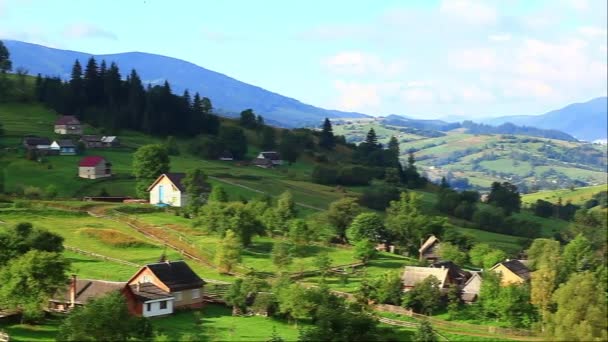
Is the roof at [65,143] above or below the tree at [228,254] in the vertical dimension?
above

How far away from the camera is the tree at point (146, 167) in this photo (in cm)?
7862

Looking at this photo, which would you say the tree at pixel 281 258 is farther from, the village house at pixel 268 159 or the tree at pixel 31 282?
the village house at pixel 268 159

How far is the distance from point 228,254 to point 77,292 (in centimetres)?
1182

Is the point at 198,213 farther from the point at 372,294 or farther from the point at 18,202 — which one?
the point at 372,294

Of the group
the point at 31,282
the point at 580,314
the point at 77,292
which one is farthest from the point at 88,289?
the point at 580,314

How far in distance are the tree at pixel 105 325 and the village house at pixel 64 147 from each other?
67.1m

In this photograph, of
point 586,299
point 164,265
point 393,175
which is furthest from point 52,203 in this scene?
point 393,175

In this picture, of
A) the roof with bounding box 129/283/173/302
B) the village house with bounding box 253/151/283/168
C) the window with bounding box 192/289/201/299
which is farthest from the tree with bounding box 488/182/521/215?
the roof with bounding box 129/283/173/302

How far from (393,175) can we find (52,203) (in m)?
63.5

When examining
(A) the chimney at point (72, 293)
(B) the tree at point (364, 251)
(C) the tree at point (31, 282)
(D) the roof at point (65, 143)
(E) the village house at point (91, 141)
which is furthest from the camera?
(E) the village house at point (91, 141)

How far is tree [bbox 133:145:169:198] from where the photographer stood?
78625mm

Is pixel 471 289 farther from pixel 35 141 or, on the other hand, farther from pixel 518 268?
pixel 35 141

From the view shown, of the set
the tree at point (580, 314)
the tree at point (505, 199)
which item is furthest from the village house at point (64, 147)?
the tree at point (580, 314)

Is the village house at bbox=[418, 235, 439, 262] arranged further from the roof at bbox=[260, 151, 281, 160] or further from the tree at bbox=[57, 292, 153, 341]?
the roof at bbox=[260, 151, 281, 160]
